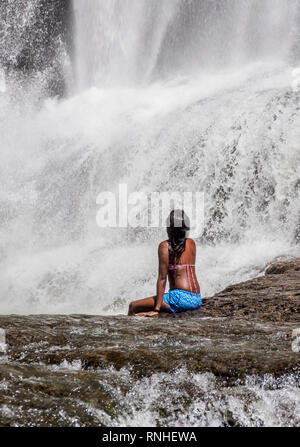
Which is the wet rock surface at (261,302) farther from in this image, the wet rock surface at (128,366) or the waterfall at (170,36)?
the waterfall at (170,36)

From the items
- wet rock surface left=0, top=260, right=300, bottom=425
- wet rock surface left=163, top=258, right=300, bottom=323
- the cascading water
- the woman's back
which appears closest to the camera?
wet rock surface left=0, top=260, right=300, bottom=425

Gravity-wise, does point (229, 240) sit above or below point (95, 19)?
below

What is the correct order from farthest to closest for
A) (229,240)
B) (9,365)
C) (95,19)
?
(95,19)
(229,240)
(9,365)

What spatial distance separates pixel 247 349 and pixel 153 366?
69 centimetres

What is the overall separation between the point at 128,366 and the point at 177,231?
2.26m

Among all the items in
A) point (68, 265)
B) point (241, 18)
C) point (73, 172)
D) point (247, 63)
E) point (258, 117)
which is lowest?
point (68, 265)

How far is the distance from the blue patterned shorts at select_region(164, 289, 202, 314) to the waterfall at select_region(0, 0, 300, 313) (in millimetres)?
4628

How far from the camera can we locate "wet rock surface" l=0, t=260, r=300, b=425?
2.23 meters

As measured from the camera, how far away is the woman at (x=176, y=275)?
4.84 m

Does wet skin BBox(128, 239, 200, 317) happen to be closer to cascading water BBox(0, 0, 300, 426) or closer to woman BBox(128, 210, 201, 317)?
woman BBox(128, 210, 201, 317)

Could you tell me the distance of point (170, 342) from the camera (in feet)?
10.7

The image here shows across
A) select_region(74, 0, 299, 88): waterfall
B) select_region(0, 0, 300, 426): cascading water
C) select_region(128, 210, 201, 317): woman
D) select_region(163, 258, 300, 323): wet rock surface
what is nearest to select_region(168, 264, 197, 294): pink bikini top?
select_region(128, 210, 201, 317): woman

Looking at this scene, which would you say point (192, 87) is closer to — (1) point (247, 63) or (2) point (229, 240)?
(1) point (247, 63)

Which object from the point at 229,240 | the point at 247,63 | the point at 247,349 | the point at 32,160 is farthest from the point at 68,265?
the point at 247,63
